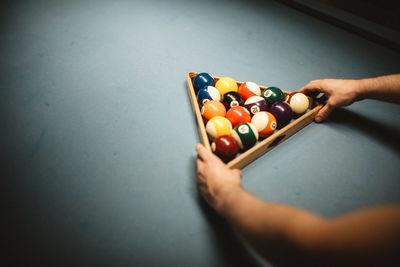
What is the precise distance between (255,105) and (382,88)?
83cm

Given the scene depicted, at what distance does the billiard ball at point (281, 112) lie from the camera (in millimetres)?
1553

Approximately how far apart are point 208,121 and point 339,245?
1.10 metres

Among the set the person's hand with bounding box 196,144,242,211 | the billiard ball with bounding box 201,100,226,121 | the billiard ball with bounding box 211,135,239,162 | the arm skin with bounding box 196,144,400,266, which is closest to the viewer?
the arm skin with bounding box 196,144,400,266

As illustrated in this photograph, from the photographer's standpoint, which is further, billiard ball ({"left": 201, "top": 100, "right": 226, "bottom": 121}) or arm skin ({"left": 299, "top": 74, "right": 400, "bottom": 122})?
billiard ball ({"left": 201, "top": 100, "right": 226, "bottom": 121})

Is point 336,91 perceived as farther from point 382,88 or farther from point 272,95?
point 272,95

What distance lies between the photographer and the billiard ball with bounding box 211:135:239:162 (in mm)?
1314

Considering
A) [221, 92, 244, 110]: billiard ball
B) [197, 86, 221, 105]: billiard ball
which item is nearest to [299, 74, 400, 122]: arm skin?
[221, 92, 244, 110]: billiard ball

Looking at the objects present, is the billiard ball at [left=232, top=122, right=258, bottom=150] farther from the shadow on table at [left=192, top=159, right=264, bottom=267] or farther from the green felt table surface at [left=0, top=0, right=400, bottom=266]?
the shadow on table at [left=192, top=159, right=264, bottom=267]

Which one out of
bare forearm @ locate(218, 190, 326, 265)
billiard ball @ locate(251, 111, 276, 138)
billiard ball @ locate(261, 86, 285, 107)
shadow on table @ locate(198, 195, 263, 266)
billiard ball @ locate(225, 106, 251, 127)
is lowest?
shadow on table @ locate(198, 195, 263, 266)

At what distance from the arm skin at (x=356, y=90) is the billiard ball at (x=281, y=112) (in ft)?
0.94

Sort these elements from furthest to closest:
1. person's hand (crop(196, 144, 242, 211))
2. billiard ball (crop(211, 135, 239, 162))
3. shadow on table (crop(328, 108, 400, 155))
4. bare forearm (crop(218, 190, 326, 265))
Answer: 1. shadow on table (crop(328, 108, 400, 155))
2. billiard ball (crop(211, 135, 239, 162))
3. person's hand (crop(196, 144, 242, 211))
4. bare forearm (crop(218, 190, 326, 265))

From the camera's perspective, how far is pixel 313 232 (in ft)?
2.07

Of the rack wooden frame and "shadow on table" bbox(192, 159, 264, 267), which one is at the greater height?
the rack wooden frame

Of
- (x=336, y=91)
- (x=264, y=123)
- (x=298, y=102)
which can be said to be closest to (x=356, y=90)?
(x=336, y=91)
